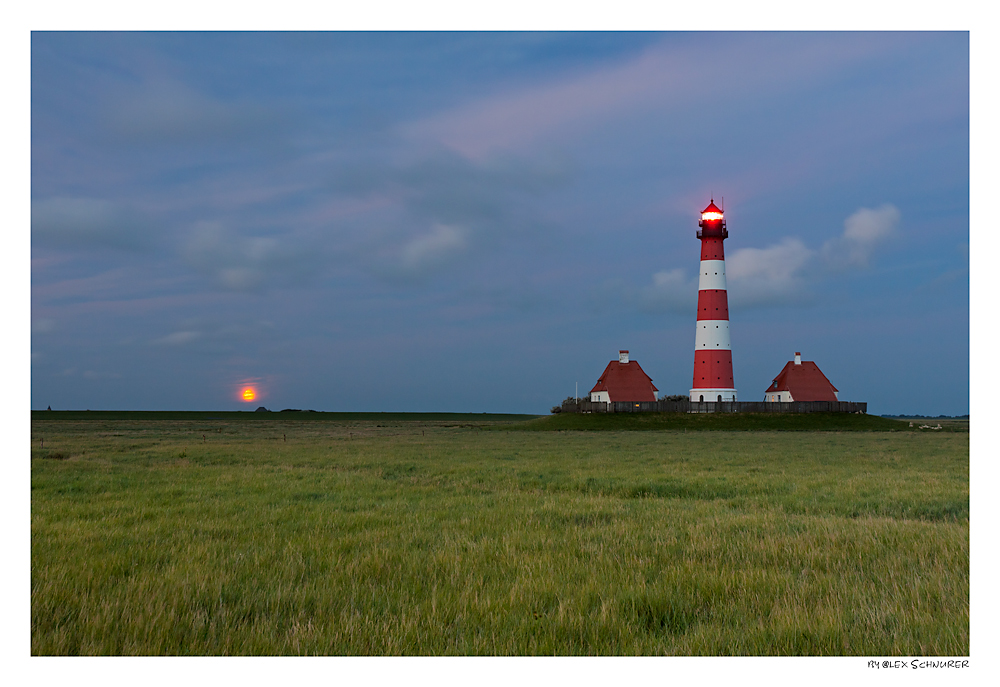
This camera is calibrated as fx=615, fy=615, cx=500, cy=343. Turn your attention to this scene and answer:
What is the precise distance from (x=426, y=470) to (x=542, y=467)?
4.37m

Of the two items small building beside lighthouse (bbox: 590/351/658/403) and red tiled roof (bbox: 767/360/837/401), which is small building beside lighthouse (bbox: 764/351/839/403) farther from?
small building beside lighthouse (bbox: 590/351/658/403)

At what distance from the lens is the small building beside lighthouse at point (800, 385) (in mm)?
80188

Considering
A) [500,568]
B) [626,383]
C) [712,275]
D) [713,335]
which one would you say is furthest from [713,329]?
[500,568]

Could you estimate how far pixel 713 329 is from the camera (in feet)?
230

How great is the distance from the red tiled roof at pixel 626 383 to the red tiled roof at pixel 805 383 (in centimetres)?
1700

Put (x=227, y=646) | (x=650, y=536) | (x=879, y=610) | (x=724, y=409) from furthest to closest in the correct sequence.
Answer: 1. (x=724, y=409)
2. (x=650, y=536)
3. (x=879, y=610)
4. (x=227, y=646)

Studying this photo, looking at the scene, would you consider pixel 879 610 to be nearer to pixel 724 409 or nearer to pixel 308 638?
pixel 308 638

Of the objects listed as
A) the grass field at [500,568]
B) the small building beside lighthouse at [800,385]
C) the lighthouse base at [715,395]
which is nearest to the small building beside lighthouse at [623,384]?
the lighthouse base at [715,395]

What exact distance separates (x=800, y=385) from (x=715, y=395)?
1829cm

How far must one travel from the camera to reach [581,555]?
29.5 ft

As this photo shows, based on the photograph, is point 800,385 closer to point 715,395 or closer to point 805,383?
point 805,383
